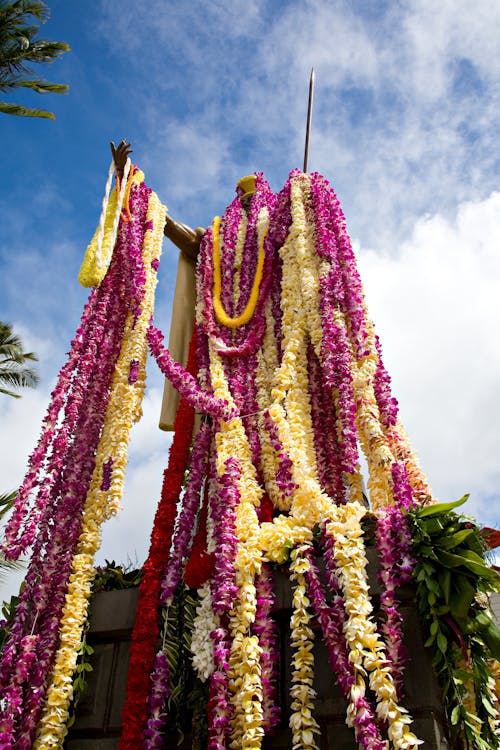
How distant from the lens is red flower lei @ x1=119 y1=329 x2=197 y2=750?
4.46 metres

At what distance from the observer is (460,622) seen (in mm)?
3959

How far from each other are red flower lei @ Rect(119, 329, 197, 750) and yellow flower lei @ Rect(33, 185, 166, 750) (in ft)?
1.41

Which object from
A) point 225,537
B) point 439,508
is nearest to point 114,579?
point 225,537

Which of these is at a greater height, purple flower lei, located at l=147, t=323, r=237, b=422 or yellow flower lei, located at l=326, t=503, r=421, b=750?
purple flower lei, located at l=147, t=323, r=237, b=422

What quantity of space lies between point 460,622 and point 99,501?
10.3ft

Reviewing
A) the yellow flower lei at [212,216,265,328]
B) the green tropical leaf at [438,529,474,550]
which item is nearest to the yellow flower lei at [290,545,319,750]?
the green tropical leaf at [438,529,474,550]

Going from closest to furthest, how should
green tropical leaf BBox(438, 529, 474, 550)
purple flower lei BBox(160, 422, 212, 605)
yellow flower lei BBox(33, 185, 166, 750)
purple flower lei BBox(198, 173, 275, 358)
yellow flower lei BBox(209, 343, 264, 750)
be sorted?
1. yellow flower lei BBox(209, 343, 264, 750)
2. green tropical leaf BBox(438, 529, 474, 550)
3. yellow flower lei BBox(33, 185, 166, 750)
4. purple flower lei BBox(160, 422, 212, 605)
5. purple flower lei BBox(198, 173, 275, 358)

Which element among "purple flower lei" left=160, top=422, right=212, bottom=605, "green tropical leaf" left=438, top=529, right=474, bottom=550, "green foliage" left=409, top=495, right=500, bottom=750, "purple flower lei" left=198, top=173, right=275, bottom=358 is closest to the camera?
"green foliage" left=409, top=495, right=500, bottom=750

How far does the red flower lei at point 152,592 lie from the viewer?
176 inches

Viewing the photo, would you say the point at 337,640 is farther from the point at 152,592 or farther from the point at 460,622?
the point at 152,592

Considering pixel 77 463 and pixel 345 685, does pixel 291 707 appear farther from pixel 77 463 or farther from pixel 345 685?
pixel 77 463

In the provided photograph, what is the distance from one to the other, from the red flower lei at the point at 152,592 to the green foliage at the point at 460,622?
2.06 m

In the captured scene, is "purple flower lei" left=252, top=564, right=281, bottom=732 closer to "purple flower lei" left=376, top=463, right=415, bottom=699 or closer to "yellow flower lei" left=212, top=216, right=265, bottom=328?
"purple flower lei" left=376, top=463, right=415, bottom=699

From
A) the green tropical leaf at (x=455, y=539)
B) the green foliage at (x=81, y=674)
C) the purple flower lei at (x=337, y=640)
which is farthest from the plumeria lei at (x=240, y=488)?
the green tropical leaf at (x=455, y=539)
